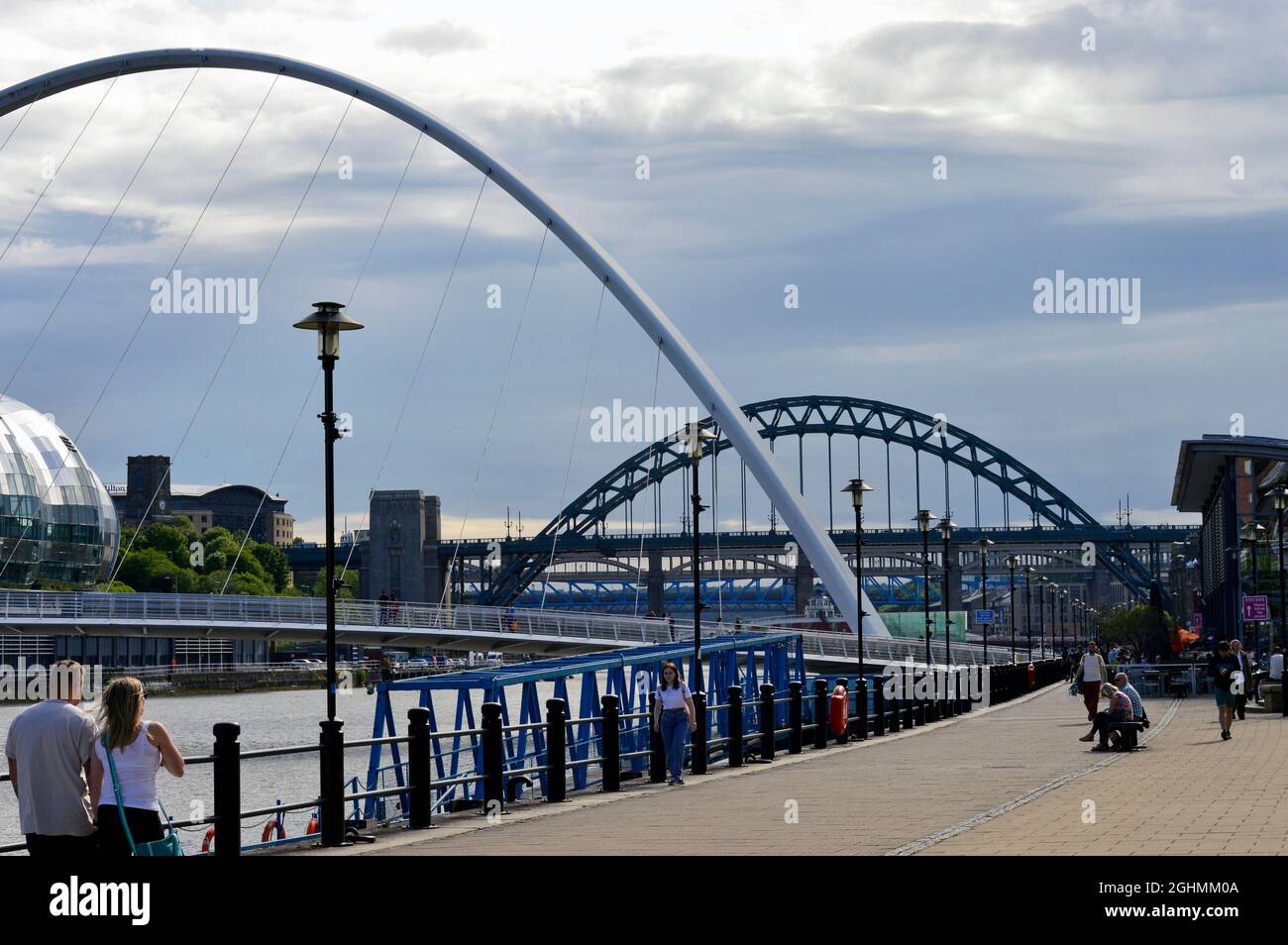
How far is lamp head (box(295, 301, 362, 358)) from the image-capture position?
2100 cm

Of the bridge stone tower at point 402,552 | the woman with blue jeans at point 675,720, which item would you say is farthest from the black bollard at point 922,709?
the bridge stone tower at point 402,552

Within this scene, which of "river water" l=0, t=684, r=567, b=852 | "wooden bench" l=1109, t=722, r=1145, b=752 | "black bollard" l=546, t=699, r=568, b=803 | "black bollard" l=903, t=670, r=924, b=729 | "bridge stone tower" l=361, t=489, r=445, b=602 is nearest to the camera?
"black bollard" l=546, t=699, r=568, b=803

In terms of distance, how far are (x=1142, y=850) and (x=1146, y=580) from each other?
14495 cm

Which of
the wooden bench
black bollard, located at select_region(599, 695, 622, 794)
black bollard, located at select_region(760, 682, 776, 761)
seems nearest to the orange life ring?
black bollard, located at select_region(760, 682, 776, 761)

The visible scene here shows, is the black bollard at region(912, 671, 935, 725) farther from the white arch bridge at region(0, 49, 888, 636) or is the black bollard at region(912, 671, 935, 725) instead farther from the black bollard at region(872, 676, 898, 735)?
the white arch bridge at region(0, 49, 888, 636)

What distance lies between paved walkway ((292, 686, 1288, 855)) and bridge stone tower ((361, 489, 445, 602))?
4124 inches

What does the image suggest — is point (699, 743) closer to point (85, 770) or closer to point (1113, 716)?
point (1113, 716)

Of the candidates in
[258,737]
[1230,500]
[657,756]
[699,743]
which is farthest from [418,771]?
[1230,500]

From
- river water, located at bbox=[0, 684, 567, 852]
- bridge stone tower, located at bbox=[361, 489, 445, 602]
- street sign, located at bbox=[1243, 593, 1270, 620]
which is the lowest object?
river water, located at bbox=[0, 684, 567, 852]

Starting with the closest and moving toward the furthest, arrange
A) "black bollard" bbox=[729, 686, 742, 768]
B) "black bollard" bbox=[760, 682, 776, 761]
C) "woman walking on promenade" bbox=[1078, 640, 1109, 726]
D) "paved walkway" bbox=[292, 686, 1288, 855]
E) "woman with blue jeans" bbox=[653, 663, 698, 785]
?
"paved walkway" bbox=[292, 686, 1288, 855], "woman with blue jeans" bbox=[653, 663, 698, 785], "black bollard" bbox=[729, 686, 742, 768], "black bollard" bbox=[760, 682, 776, 761], "woman walking on promenade" bbox=[1078, 640, 1109, 726]
